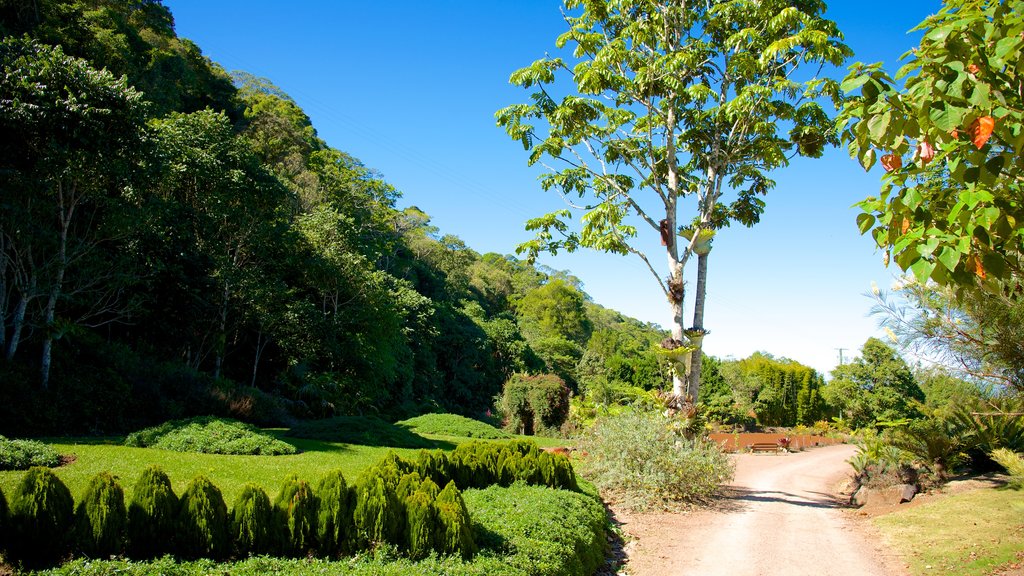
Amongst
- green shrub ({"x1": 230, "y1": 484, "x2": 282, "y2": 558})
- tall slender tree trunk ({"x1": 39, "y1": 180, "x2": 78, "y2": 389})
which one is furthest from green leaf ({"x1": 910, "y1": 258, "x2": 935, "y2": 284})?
tall slender tree trunk ({"x1": 39, "y1": 180, "x2": 78, "y2": 389})

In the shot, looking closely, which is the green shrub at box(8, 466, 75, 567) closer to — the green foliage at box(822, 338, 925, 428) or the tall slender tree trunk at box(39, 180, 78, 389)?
the tall slender tree trunk at box(39, 180, 78, 389)

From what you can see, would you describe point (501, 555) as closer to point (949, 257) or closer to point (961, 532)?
point (949, 257)

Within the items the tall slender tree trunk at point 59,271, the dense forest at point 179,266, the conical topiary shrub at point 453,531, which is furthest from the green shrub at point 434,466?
the tall slender tree trunk at point 59,271

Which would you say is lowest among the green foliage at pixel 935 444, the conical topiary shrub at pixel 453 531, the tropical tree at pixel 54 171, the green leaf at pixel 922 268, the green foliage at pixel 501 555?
the green foliage at pixel 501 555

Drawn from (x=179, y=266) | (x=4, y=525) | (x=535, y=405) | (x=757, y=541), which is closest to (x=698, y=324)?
(x=757, y=541)

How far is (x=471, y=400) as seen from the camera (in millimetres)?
41625

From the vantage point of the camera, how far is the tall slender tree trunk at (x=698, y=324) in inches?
473

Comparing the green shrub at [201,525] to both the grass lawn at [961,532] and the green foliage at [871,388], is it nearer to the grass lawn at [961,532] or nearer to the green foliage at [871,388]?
the grass lawn at [961,532]

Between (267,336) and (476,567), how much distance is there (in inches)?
868

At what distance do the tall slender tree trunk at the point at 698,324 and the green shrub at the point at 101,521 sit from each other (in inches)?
396

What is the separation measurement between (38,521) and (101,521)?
388 mm

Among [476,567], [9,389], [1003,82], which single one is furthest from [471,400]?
[1003,82]

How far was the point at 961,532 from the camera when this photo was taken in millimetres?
7363

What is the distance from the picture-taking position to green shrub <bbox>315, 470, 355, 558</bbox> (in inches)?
195
